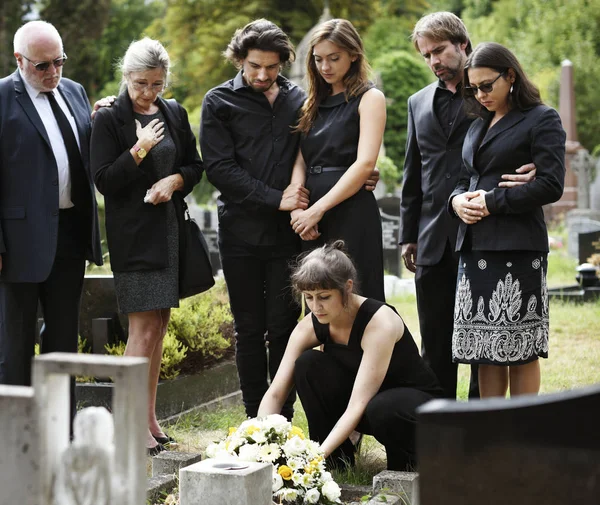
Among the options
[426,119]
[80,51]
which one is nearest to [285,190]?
[426,119]

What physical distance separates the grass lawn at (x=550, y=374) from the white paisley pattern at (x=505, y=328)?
29.5 inches

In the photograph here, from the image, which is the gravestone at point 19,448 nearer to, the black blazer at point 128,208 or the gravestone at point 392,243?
the black blazer at point 128,208

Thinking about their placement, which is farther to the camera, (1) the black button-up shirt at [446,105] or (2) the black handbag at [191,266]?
(2) the black handbag at [191,266]

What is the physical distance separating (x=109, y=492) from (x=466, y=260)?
2.45m

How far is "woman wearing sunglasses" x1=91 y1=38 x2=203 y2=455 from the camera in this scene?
14.3 feet

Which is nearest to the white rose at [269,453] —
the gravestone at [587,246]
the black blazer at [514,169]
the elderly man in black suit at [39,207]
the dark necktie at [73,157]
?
the black blazer at [514,169]

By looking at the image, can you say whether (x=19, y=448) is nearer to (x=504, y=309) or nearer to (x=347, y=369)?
(x=347, y=369)

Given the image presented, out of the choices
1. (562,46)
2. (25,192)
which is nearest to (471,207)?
(25,192)

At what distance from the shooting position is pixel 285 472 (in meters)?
3.43

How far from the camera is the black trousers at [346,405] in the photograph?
3.84 metres

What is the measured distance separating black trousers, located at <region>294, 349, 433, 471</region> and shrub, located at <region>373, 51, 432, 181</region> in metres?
25.7

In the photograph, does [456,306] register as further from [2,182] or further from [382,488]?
[2,182]

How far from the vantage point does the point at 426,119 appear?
180 inches

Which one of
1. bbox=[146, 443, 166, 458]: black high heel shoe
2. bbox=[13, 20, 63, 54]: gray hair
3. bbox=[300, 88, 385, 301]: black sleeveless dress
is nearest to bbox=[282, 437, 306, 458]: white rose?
bbox=[300, 88, 385, 301]: black sleeveless dress
